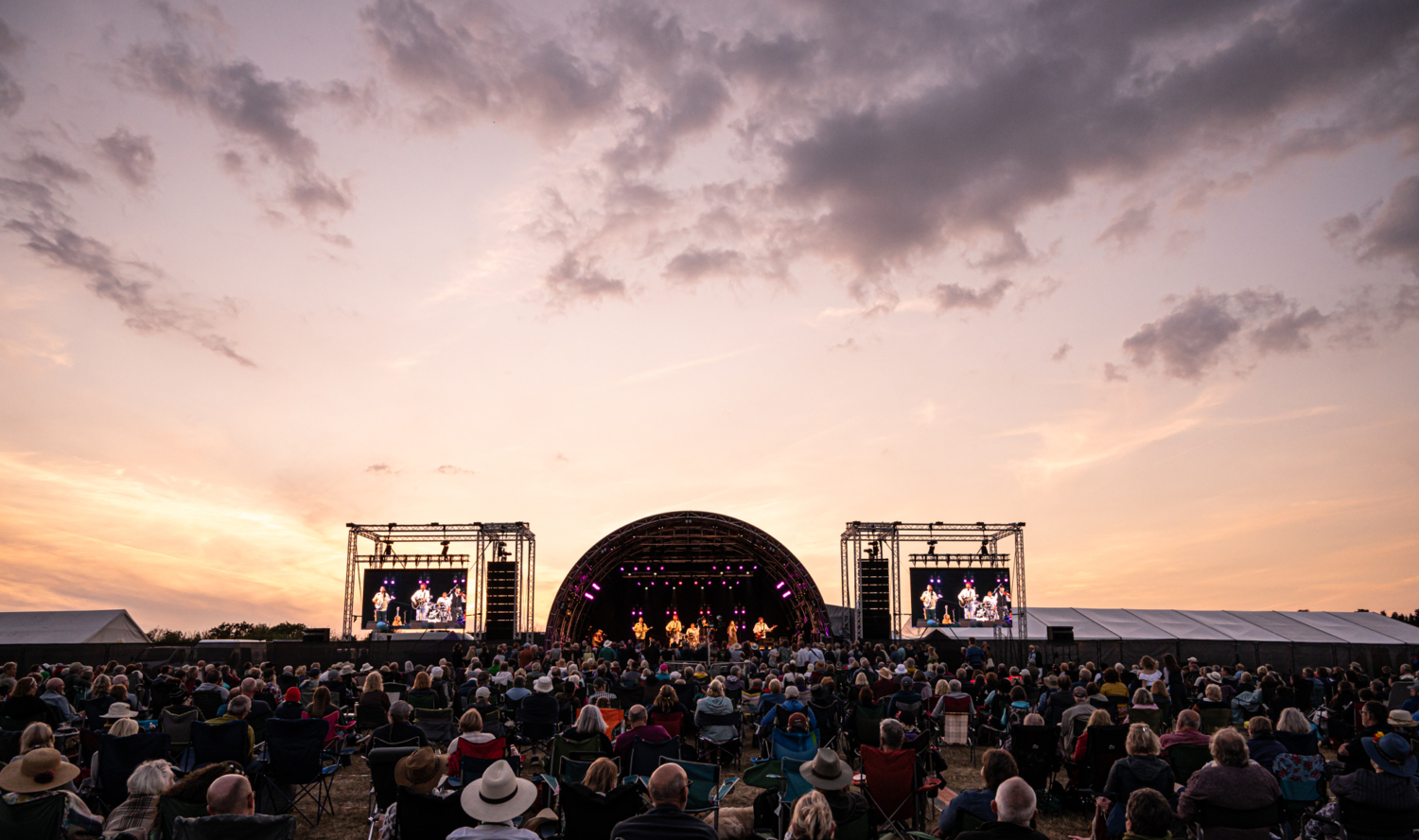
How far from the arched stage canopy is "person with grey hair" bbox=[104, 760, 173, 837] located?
26221 millimetres

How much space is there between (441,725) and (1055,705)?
7252 millimetres

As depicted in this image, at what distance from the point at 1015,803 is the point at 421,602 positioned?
27.3m

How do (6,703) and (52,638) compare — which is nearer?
(6,703)

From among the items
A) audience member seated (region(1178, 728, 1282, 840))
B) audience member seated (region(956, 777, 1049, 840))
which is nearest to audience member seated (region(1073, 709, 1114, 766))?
audience member seated (region(1178, 728, 1282, 840))

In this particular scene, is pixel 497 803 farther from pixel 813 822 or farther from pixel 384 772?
pixel 384 772

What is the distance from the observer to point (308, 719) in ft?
26.3

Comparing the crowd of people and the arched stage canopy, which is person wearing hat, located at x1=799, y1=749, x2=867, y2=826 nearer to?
the crowd of people

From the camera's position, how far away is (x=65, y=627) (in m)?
30.2

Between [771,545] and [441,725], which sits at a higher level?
[771,545]

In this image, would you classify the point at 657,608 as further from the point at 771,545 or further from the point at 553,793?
the point at 553,793

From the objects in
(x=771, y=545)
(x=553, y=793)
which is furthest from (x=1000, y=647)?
(x=553, y=793)

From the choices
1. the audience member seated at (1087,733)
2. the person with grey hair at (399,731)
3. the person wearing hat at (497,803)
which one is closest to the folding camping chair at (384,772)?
the person with grey hair at (399,731)

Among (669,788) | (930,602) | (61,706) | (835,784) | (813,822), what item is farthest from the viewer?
(930,602)

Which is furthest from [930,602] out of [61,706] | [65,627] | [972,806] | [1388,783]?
[65,627]
